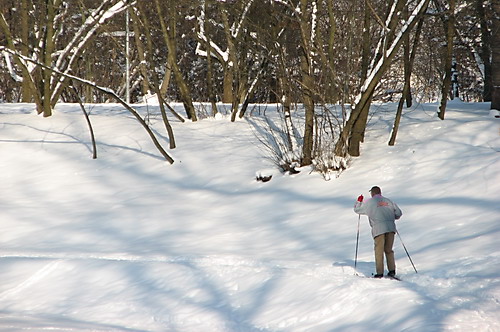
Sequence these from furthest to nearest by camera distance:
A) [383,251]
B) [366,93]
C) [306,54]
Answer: [306,54] → [366,93] → [383,251]

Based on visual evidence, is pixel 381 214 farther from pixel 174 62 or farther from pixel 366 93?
pixel 174 62

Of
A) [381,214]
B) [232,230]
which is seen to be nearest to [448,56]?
[232,230]

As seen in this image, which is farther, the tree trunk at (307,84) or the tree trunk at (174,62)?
the tree trunk at (174,62)

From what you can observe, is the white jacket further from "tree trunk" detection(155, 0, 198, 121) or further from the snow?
"tree trunk" detection(155, 0, 198, 121)

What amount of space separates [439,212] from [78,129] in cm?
1123

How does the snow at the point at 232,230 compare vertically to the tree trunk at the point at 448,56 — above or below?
below

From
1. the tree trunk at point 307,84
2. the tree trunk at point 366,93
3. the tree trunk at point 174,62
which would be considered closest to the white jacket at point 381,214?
the tree trunk at point 366,93

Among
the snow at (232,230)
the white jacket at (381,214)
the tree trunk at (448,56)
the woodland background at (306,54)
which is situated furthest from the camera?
the tree trunk at (448,56)

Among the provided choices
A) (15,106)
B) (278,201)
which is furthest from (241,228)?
(15,106)

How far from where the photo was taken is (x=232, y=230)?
476 inches

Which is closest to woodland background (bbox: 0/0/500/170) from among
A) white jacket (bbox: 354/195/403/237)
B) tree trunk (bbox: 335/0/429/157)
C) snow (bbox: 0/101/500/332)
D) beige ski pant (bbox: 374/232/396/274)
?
tree trunk (bbox: 335/0/429/157)

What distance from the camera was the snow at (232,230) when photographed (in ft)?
25.6

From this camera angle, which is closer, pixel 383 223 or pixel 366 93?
pixel 383 223

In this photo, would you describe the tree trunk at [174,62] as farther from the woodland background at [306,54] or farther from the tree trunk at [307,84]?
the tree trunk at [307,84]
